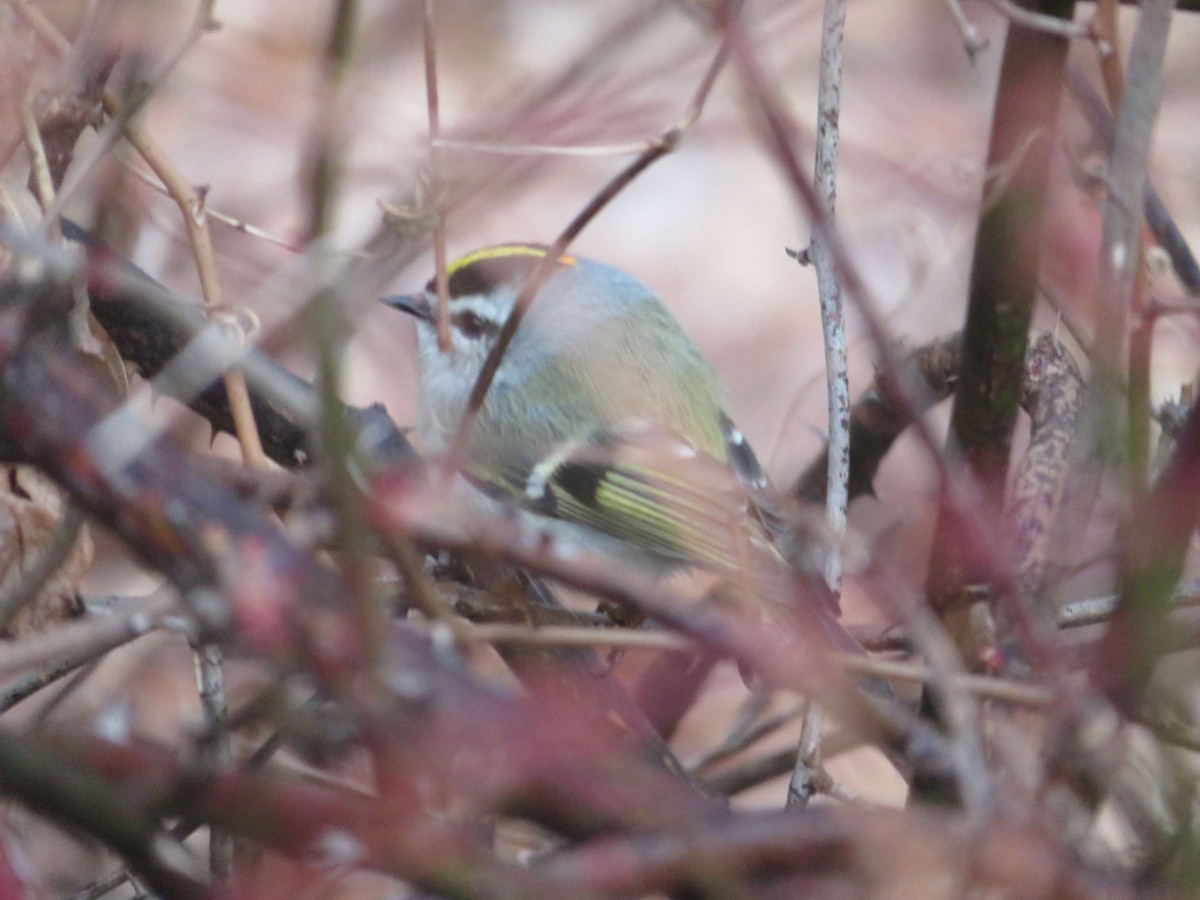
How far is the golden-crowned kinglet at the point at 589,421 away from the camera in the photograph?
9.82 ft

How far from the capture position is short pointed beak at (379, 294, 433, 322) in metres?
3.10

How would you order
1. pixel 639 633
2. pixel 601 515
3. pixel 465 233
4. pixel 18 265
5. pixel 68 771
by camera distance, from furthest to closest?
pixel 601 515 → pixel 465 233 → pixel 18 265 → pixel 639 633 → pixel 68 771

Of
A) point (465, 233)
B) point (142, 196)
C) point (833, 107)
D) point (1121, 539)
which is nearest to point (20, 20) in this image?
point (142, 196)

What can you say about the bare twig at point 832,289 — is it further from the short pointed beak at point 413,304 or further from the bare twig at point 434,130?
the short pointed beak at point 413,304

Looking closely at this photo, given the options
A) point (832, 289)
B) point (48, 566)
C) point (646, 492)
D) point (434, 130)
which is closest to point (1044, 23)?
point (832, 289)

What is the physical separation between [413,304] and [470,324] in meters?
0.14

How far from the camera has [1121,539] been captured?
1.23 m

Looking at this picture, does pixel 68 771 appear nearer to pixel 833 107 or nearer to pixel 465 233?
pixel 833 107

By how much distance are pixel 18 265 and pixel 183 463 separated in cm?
70

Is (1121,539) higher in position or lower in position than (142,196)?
lower

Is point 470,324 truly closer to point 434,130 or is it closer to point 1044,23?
point 434,130

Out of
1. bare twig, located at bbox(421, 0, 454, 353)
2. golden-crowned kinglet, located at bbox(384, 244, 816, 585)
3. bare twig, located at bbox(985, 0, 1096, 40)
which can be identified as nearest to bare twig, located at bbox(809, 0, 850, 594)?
bare twig, located at bbox(985, 0, 1096, 40)

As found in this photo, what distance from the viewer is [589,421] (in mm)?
3127

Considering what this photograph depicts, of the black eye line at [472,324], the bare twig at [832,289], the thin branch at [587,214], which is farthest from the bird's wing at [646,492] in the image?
the thin branch at [587,214]
